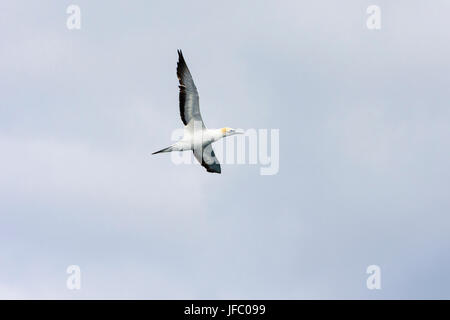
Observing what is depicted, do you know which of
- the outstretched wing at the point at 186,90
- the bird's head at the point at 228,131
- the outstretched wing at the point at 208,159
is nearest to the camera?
the outstretched wing at the point at 186,90

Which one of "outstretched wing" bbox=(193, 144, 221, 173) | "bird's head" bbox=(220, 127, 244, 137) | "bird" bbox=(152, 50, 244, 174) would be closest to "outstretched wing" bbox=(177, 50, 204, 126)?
"bird" bbox=(152, 50, 244, 174)

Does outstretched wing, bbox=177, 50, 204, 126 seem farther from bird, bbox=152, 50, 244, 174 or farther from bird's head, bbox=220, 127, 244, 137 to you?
bird's head, bbox=220, 127, 244, 137

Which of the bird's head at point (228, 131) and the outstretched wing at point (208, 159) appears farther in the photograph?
the outstretched wing at point (208, 159)

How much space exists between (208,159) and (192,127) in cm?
376

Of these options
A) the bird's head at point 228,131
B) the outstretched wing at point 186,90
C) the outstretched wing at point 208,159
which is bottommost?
the outstretched wing at point 208,159

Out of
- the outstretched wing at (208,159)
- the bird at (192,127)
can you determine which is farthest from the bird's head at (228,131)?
the outstretched wing at (208,159)

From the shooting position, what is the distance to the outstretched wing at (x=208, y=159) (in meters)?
53.8

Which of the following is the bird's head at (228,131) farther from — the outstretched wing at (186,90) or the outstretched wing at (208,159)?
the outstretched wing at (186,90)

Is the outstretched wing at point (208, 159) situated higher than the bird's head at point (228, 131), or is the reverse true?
the bird's head at point (228, 131)

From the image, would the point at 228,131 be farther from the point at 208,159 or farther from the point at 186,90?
the point at 186,90

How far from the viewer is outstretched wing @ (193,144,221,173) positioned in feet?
176
